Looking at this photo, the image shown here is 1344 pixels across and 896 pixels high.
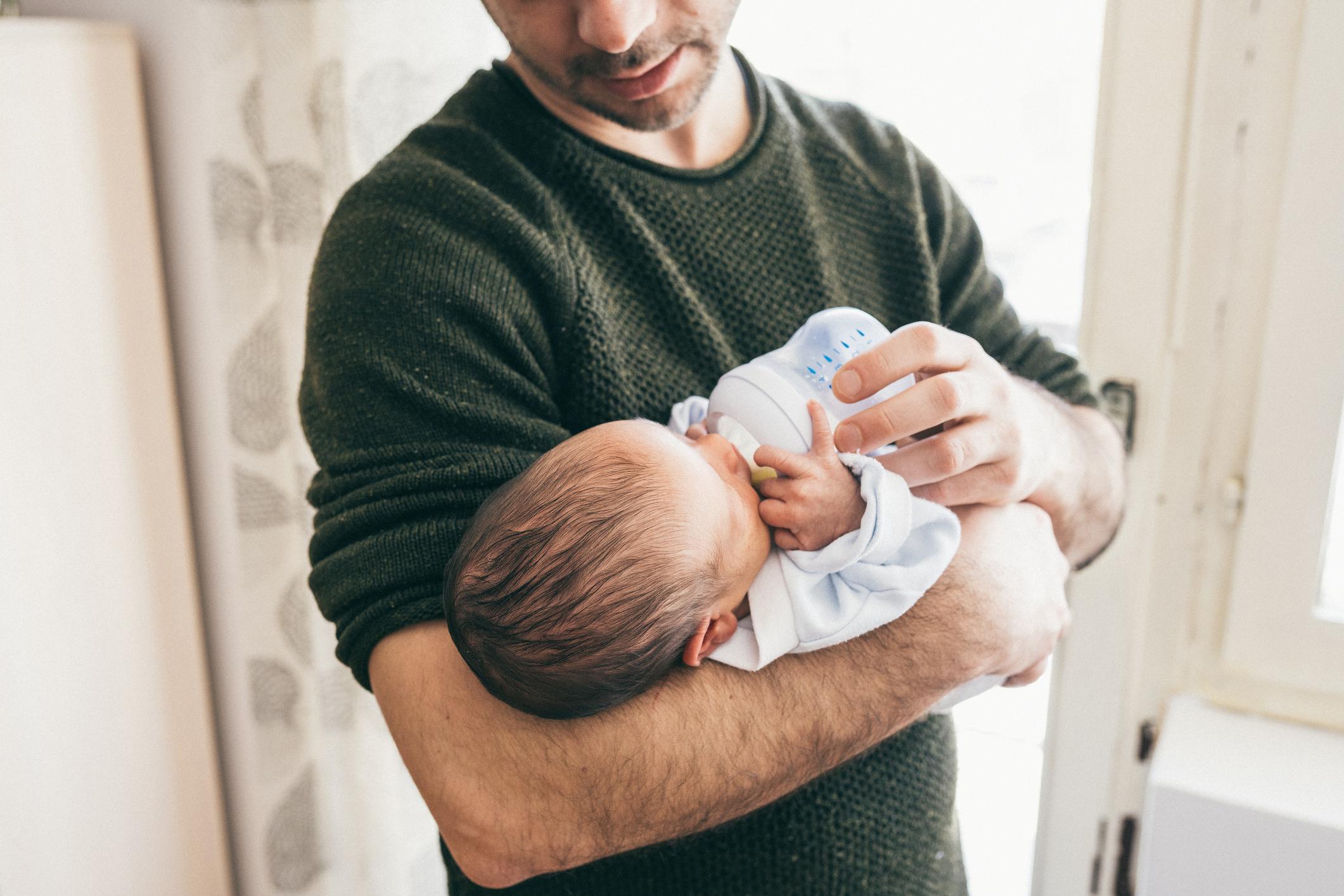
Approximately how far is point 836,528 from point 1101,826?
43.2 inches

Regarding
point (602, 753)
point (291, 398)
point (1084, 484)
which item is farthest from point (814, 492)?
point (291, 398)

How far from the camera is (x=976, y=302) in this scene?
118 centimetres

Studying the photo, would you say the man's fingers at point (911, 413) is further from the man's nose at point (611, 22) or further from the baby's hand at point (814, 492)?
the man's nose at point (611, 22)

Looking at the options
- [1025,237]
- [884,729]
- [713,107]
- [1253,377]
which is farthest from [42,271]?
[1253,377]

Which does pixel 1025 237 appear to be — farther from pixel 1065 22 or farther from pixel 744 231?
pixel 744 231

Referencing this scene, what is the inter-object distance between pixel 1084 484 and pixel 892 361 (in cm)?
41

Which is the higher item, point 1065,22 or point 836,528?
point 1065,22

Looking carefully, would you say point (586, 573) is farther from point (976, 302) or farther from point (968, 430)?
point (976, 302)

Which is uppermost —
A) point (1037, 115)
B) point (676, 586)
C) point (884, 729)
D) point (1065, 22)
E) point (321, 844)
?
point (1065, 22)

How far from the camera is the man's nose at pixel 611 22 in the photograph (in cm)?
91

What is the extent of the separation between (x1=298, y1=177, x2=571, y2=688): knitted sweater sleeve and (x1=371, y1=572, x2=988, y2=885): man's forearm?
2.4 inches

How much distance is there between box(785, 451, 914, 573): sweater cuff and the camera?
31.4 inches

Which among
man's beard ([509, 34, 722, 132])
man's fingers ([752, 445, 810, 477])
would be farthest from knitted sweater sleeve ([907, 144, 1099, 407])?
man's fingers ([752, 445, 810, 477])

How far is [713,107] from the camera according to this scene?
1.13m
